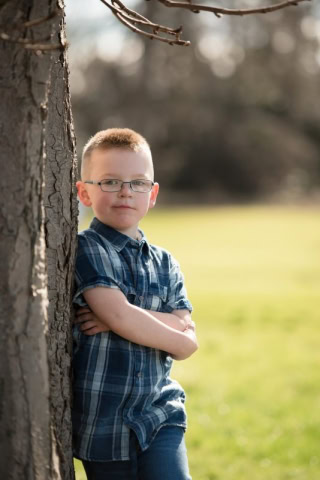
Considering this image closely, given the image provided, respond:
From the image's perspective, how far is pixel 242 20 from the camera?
32719 millimetres

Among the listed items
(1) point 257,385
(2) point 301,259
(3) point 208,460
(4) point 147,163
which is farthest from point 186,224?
(4) point 147,163

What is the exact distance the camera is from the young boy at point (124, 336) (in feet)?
6.95

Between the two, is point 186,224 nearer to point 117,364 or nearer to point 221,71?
point 221,71

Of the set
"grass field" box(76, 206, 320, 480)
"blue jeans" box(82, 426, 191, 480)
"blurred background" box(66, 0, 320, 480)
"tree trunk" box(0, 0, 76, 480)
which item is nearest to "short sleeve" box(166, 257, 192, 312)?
"blue jeans" box(82, 426, 191, 480)

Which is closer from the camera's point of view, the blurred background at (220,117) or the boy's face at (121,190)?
the boy's face at (121,190)

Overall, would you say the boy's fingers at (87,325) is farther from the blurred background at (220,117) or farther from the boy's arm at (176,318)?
the blurred background at (220,117)

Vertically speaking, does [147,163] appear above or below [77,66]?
below

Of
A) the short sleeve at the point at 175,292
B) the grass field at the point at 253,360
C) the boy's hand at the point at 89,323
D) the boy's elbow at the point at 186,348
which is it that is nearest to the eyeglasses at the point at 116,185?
the short sleeve at the point at 175,292

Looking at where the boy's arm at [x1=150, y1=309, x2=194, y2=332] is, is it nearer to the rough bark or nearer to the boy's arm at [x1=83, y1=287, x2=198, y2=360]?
the boy's arm at [x1=83, y1=287, x2=198, y2=360]

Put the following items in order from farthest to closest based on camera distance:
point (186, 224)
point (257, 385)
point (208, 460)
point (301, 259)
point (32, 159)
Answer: point (186, 224) → point (301, 259) → point (257, 385) → point (208, 460) → point (32, 159)

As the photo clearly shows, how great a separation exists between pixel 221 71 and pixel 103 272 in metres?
33.2

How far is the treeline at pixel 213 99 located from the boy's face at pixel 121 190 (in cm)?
3022

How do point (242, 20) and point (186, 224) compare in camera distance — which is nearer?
point (186, 224)

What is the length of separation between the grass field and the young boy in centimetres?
200
